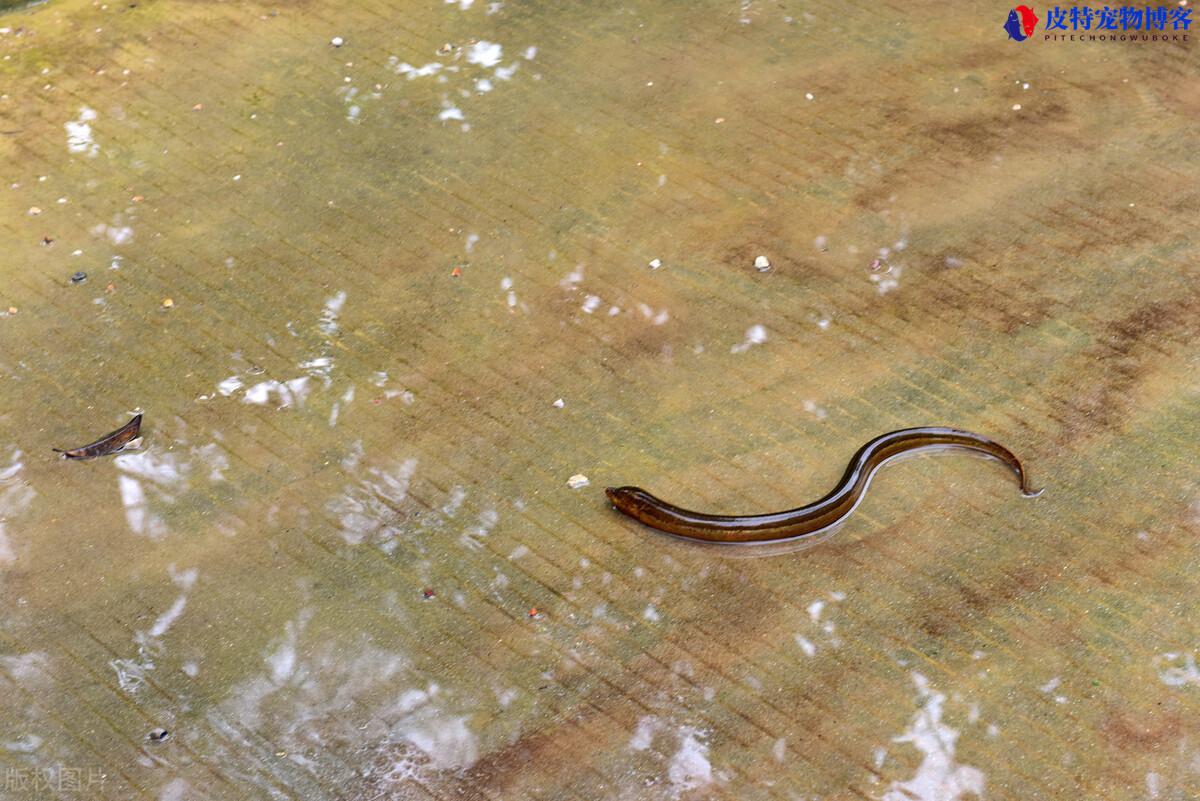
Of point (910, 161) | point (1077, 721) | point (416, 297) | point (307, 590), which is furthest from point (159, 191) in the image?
point (1077, 721)

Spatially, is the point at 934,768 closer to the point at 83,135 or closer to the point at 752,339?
the point at 752,339

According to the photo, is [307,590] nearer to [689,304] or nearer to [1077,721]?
[689,304]

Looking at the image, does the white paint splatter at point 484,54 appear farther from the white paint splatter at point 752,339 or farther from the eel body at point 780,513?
the eel body at point 780,513

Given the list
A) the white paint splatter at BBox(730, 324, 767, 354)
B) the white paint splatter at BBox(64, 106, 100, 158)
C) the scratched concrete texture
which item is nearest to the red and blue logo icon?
the scratched concrete texture

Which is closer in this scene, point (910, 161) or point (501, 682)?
point (501, 682)

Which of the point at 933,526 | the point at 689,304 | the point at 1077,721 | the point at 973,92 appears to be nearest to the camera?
the point at 1077,721

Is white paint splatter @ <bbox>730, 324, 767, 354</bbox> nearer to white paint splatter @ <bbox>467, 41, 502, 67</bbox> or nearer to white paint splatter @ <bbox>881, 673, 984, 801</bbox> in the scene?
white paint splatter @ <bbox>881, 673, 984, 801</bbox>

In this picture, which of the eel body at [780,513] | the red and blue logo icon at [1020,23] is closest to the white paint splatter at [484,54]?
the red and blue logo icon at [1020,23]
